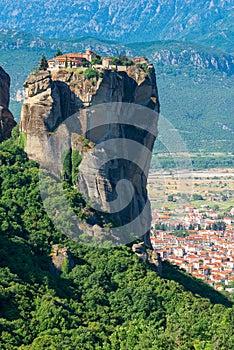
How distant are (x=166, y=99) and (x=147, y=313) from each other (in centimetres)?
15534

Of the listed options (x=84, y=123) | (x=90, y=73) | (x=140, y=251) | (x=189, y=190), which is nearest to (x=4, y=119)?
(x=84, y=123)

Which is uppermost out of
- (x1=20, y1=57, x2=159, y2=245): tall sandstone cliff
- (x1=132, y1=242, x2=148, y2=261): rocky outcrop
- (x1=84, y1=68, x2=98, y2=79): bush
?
(x1=84, y1=68, x2=98, y2=79): bush

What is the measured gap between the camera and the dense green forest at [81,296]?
35469 mm

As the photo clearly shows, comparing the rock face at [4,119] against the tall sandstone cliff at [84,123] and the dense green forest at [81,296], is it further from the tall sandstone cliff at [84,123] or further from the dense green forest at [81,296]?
the tall sandstone cliff at [84,123]

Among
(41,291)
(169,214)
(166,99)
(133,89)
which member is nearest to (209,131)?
(166,99)

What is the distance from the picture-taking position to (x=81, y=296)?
41.6 m

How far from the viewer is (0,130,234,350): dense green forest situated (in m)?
35.5

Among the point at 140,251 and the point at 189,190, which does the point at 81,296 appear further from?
the point at 189,190

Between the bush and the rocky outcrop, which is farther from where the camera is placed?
the bush

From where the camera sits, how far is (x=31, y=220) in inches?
1761

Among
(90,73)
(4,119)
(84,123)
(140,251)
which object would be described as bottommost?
(140,251)

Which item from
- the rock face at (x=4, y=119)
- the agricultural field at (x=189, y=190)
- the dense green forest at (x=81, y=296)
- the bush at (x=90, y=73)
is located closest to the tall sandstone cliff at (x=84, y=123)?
the bush at (x=90, y=73)

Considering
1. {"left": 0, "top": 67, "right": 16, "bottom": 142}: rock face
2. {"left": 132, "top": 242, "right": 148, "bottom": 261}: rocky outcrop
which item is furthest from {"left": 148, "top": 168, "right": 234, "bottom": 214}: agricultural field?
{"left": 132, "top": 242, "right": 148, "bottom": 261}: rocky outcrop

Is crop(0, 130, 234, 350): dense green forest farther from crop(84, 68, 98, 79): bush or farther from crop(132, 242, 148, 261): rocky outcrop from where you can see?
crop(84, 68, 98, 79): bush
